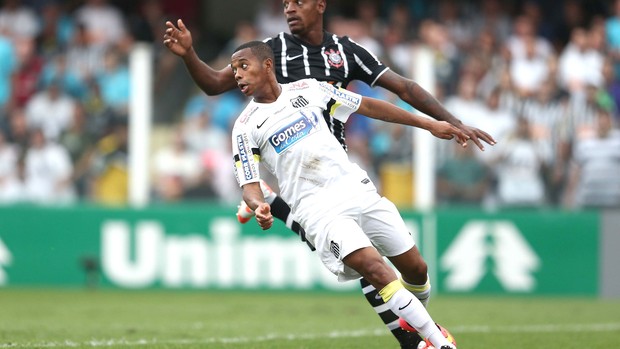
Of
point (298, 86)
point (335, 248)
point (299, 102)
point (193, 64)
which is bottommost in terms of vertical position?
point (335, 248)

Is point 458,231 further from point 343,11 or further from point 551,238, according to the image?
point 343,11

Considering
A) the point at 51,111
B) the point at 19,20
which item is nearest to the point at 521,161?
the point at 51,111

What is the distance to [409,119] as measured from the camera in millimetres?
7547

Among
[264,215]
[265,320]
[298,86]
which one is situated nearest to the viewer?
[264,215]

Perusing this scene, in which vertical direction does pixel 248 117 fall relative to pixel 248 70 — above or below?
below

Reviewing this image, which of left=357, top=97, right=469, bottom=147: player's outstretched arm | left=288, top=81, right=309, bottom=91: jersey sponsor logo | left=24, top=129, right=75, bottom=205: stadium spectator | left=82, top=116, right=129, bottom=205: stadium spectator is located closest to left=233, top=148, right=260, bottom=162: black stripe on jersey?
left=288, top=81, right=309, bottom=91: jersey sponsor logo

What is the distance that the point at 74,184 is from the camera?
50.5 ft

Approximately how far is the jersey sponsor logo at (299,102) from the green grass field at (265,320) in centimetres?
212

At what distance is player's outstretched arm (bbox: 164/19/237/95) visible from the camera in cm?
810

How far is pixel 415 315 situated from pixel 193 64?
8.56 ft

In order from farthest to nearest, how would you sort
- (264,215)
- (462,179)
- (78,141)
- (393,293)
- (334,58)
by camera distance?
(78,141), (462,179), (334,58), (393,293), (264,215)

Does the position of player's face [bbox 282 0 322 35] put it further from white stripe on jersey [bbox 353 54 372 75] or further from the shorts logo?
the shorts logo

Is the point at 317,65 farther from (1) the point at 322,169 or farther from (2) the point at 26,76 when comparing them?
(2) the point at 26,76

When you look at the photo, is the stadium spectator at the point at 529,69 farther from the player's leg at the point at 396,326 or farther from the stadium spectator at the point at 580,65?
the player's leg at the point at 396,326
